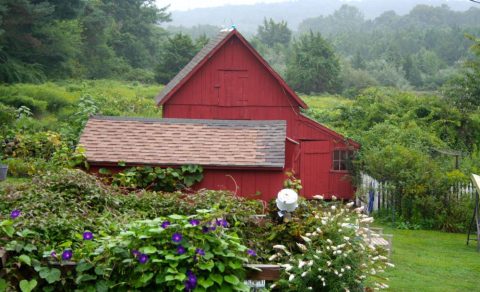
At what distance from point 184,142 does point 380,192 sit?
10.0 m

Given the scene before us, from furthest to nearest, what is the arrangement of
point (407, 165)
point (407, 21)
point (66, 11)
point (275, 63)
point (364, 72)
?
1. point (407, 21)
2. point (275, 63)
3. point (364, 72)
4. point (66, 11)
5. point (407, 165)

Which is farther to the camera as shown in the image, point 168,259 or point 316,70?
point 316,70

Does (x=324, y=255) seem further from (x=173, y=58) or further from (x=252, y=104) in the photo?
(x=173, y=58)

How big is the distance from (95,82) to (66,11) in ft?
30.8

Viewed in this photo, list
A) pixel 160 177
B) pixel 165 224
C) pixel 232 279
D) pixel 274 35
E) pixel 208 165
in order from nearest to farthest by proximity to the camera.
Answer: pixel 232 279 → pixel 165 224 → pixel 160 177 → pixel 208 165 → pixel 274 35

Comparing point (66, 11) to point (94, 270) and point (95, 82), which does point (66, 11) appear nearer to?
point (95, 82)

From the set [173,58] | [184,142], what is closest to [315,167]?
[184,142]

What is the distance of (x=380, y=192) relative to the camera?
2303 centimetres

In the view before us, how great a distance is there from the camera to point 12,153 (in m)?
23.0

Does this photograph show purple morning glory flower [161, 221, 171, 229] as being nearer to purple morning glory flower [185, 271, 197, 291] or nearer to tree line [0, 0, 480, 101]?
purple morning glory flower [185, 271, 197, 291]

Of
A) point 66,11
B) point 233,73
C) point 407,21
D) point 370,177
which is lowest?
point 370,177

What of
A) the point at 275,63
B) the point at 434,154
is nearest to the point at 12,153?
the point at 434,154

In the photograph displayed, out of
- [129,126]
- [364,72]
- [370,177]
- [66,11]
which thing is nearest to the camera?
[129,126]

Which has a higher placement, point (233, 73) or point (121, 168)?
point (233, 73)
